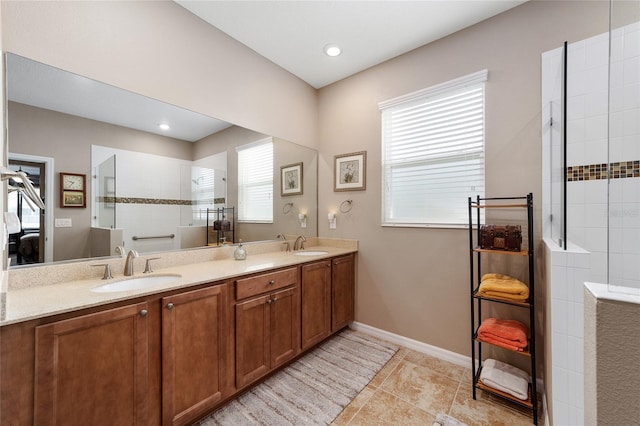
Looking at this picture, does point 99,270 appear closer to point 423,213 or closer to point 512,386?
point 423,213

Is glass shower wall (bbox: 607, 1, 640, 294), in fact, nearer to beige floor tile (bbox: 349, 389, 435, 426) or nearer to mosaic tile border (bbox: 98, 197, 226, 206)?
beige floor tile (bbox: 349, 389, 435, 426)

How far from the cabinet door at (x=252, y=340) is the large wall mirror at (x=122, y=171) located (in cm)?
75

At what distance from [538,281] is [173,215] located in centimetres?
279

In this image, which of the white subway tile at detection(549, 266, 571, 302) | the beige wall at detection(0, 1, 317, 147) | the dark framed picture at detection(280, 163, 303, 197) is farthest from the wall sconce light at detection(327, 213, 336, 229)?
the white subway tile at detection(549, 266, 571, 302)

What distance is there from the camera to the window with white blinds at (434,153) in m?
2.20

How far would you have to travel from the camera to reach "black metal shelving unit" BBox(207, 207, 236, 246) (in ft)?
7.43

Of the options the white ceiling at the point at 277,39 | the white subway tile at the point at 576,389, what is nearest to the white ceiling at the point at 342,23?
the white ceiling at the point at 277,39

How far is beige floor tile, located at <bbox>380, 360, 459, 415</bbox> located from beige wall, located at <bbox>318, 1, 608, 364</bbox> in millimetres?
344

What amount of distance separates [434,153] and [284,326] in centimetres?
202

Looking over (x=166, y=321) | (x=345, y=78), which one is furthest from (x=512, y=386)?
(x=345, y=78)

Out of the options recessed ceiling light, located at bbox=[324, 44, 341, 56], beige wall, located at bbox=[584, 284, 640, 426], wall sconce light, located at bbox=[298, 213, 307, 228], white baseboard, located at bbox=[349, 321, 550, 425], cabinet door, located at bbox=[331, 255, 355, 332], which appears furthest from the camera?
Result: wall sconce light, located at bbox=[298, 213, 307, 228]

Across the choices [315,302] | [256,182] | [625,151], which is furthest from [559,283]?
[256,182]

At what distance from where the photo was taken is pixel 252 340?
6.07ft

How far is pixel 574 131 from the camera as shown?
176 centimetres
